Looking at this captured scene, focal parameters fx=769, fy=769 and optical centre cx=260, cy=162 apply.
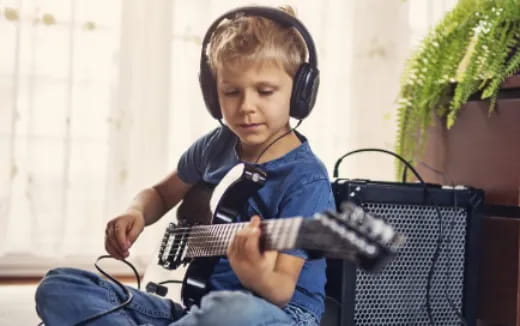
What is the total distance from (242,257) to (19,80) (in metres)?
1.23

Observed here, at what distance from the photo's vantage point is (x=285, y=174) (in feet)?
3.54

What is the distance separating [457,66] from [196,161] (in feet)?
1.87

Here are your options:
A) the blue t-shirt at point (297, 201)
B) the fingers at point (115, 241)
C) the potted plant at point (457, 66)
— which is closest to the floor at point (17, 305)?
the fingers at point (115, 241)

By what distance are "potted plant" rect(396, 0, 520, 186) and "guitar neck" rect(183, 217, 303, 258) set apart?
58cm

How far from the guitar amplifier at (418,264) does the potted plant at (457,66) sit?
0.64 feet

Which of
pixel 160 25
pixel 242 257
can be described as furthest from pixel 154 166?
pixel 242 257

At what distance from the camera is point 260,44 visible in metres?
1.08

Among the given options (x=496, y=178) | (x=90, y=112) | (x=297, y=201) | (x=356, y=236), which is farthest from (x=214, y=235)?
(x=90, y=112)

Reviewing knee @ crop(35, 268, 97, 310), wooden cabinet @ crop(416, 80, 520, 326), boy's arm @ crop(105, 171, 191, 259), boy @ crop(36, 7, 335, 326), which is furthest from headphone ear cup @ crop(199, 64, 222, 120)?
wooden cabinet @ crop(416, 80, 520, 326)

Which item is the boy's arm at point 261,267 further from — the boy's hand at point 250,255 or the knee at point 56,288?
the knee at point 56,288

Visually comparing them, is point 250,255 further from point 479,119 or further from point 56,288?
point 479,119

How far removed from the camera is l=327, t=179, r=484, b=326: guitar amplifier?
126 cm

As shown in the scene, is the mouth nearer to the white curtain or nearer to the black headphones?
the black headphones

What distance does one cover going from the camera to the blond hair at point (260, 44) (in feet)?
3.53
